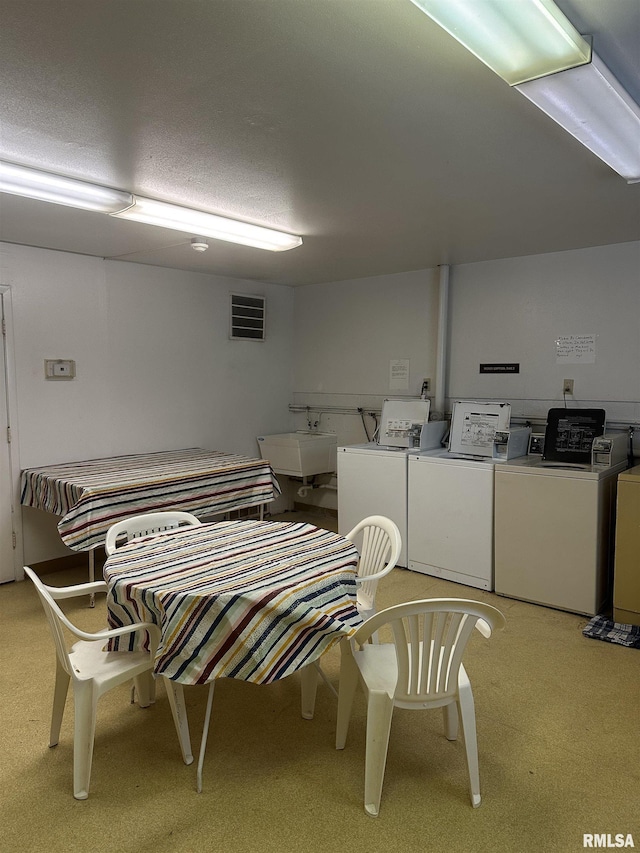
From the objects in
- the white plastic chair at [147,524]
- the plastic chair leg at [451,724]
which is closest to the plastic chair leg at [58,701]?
the white plastic chair at [147,524]

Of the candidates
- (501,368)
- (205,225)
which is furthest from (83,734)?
(501,368)

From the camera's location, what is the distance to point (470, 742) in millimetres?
1969

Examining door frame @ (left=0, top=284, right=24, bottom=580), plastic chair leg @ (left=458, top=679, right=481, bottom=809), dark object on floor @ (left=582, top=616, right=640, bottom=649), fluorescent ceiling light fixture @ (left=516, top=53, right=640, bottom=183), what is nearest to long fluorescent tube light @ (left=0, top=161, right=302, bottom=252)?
door frame @ (left=0, top=284, right=24, bottom=580)

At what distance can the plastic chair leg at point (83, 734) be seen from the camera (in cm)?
196

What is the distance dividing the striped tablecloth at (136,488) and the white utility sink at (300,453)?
0.67m

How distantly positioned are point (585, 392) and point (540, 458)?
1.85 feet

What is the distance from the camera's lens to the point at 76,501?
11.5ft

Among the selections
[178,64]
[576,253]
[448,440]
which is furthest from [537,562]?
[178,64]

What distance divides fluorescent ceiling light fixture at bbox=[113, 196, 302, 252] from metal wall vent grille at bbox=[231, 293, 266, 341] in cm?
149

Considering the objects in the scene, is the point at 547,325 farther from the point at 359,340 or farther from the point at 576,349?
the point at 359,340

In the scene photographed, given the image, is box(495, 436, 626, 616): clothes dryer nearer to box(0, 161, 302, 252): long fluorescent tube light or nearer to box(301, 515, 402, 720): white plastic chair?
box(301, 515, 402, 720): white plastic chair

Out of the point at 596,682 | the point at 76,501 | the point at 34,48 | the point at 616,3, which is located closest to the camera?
the point at 616,3

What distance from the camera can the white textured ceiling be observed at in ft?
4.87

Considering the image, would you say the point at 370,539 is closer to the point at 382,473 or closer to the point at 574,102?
the point at 382,473
